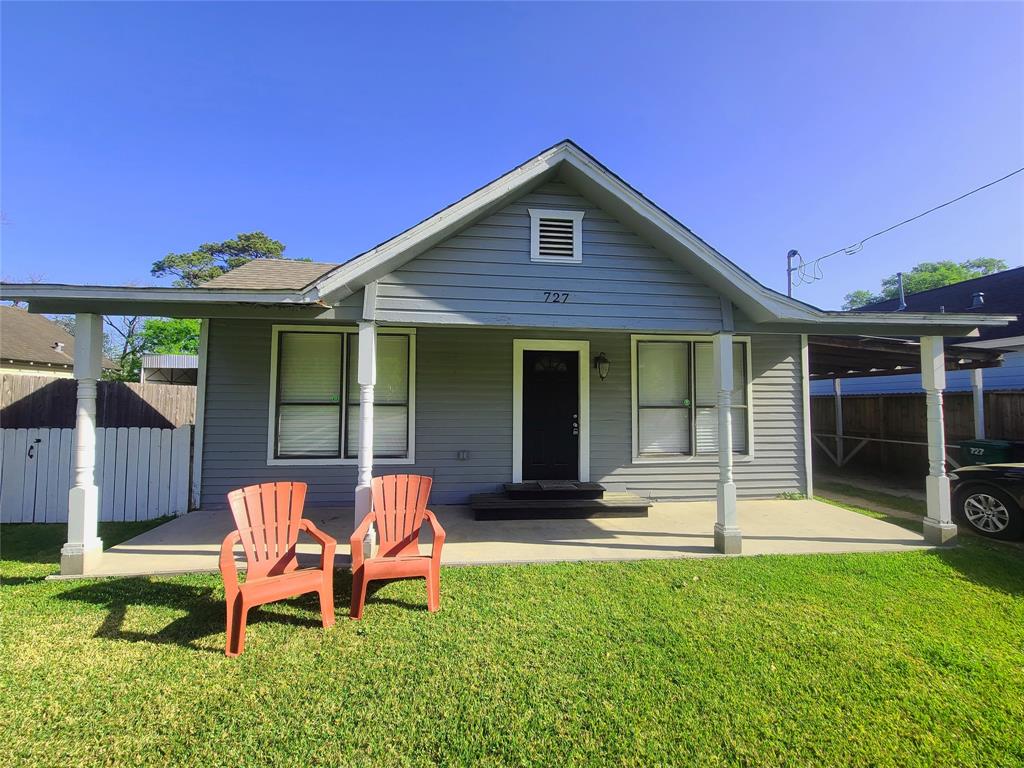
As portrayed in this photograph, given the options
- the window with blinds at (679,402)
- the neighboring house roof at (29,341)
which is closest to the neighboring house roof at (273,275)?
the window with blinds at (679,402)

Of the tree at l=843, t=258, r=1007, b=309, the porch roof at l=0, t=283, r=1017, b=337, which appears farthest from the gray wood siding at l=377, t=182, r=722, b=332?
the tree at l=843, t=258, r=1007, b=309

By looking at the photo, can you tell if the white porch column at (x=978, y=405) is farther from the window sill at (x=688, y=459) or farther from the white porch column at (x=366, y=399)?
the white porch column at (x=366, y=399)

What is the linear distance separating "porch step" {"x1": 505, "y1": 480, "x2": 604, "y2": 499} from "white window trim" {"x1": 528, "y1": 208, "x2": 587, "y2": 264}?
301 centimetres

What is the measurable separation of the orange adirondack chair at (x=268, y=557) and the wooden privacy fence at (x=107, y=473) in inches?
135

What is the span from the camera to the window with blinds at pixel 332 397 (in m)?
6.13

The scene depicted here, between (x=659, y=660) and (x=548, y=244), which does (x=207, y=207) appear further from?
(x=659, y=660)

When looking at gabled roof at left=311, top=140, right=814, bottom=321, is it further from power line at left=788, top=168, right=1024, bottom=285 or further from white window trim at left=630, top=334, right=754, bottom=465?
power line at left=788, top=168, right=1024, bottom=285

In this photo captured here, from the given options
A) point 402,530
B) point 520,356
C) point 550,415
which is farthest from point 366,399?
point 550,415

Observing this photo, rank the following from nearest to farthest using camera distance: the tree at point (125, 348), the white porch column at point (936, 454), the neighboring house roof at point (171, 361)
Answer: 1. the white porch column at point (936, 454)
2. the neighboring house roof at point (171, 361)
3. the tree at point (125, 348)

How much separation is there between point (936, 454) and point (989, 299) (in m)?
11.8

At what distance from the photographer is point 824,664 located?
271cm

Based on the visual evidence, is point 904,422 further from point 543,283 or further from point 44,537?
point 44,537

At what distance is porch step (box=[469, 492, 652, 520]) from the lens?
18.9ft

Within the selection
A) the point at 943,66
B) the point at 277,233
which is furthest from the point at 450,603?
the point at 277,233
